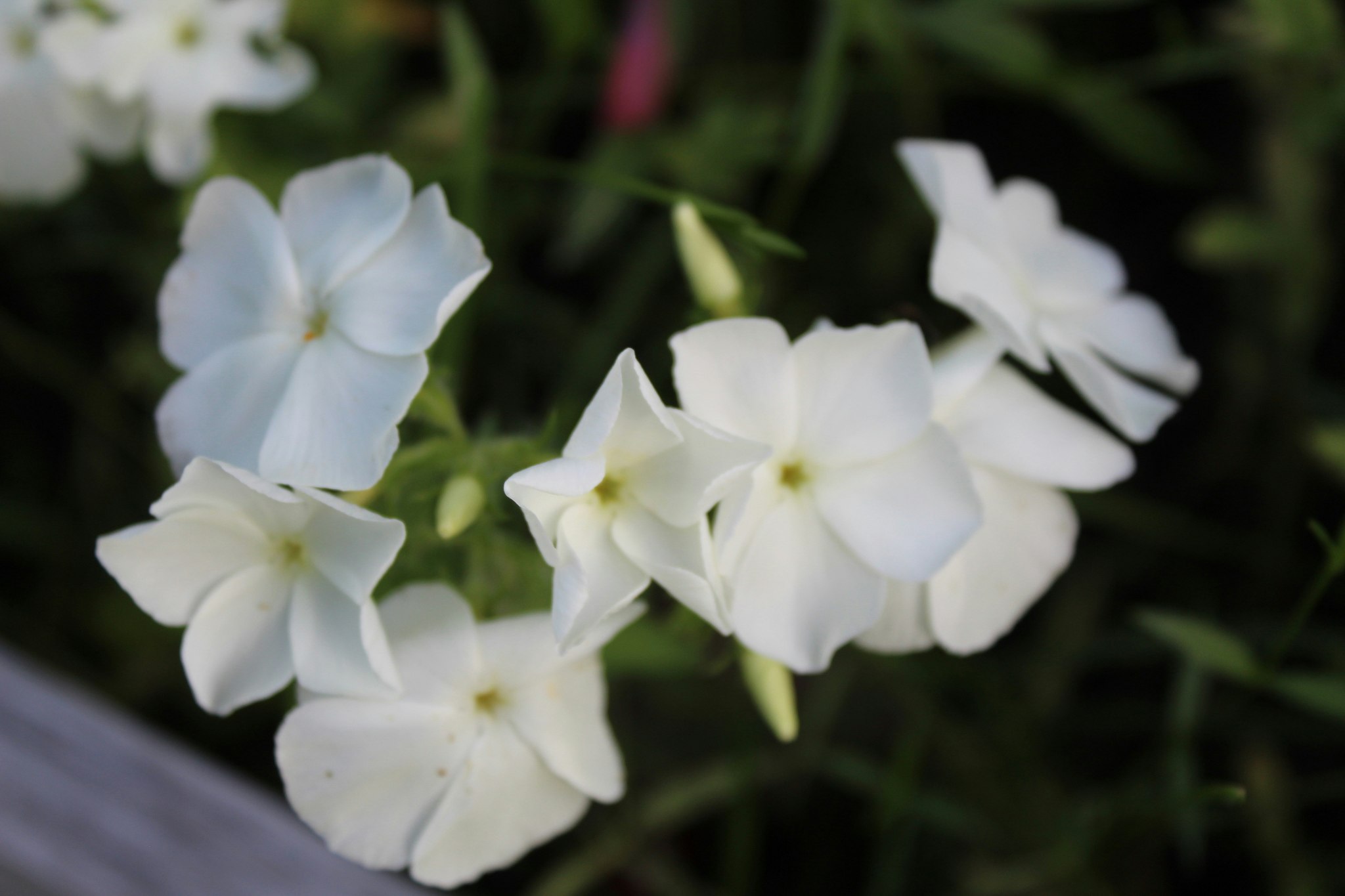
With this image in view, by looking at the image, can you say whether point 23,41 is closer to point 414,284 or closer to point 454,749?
point 414,284

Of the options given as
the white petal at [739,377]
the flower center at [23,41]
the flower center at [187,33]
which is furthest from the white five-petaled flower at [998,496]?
the flower center at [23,41]

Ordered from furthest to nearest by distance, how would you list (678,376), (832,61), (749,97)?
(749,97)
(832,61)
(678,376)

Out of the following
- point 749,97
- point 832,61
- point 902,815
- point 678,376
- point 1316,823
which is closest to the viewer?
point 678,376

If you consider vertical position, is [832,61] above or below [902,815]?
above

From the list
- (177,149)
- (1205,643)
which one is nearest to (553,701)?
(1205,643)

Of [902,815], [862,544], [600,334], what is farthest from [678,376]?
[600,334]

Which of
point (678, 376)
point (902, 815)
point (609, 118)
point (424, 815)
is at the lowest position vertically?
point (902, 815)

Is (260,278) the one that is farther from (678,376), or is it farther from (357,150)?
(357,150)
